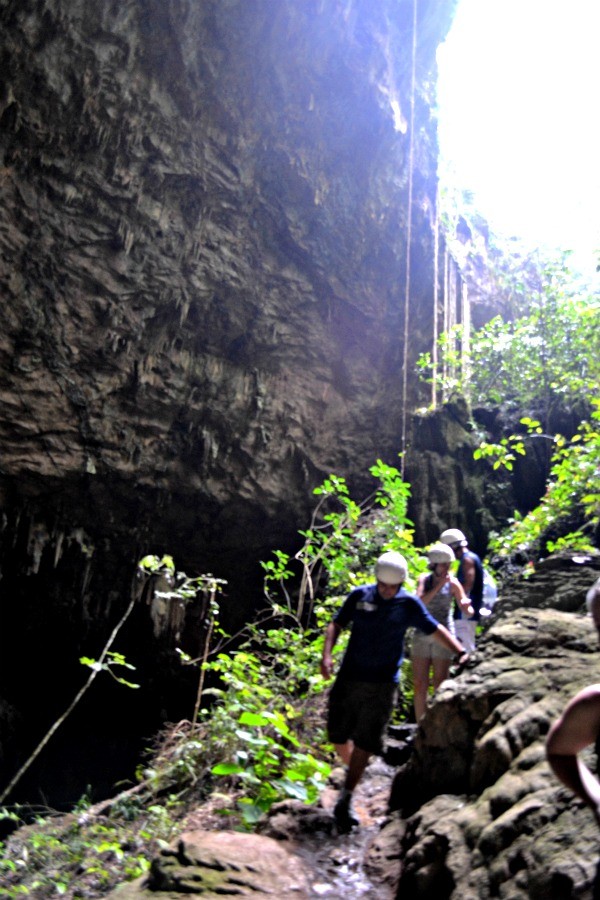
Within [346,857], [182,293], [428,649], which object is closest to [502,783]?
[346,857]

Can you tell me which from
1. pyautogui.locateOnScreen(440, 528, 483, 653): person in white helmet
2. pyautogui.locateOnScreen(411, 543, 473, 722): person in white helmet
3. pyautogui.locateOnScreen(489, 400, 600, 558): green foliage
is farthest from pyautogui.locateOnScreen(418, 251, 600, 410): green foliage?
pyautogui.locateOnScreen(411, 543, 473, 722): person in white helmet

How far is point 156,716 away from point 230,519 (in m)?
4.23

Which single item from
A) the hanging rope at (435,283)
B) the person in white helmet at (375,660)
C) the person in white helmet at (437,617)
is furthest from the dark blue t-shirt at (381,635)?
the hanging rope at (435,283)

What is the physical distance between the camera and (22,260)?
9898 mm

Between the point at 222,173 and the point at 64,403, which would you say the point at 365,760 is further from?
the point at 222,173

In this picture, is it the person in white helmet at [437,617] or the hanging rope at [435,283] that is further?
the hanging rope at [435,283]

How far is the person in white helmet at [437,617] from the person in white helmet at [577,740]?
3074 mm

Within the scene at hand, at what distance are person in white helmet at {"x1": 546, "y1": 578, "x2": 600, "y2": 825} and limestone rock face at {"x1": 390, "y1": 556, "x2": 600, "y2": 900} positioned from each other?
404 millimetres

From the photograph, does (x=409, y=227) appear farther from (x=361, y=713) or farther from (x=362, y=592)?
(x=361, y=713)

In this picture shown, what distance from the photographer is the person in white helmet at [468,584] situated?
512 centimetres

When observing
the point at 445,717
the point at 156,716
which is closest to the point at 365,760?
the point at 445,717

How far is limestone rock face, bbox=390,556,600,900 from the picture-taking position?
1.86 metres

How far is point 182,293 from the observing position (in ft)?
36.8

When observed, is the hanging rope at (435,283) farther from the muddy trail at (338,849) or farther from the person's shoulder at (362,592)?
the muddy trail at (338,849)
